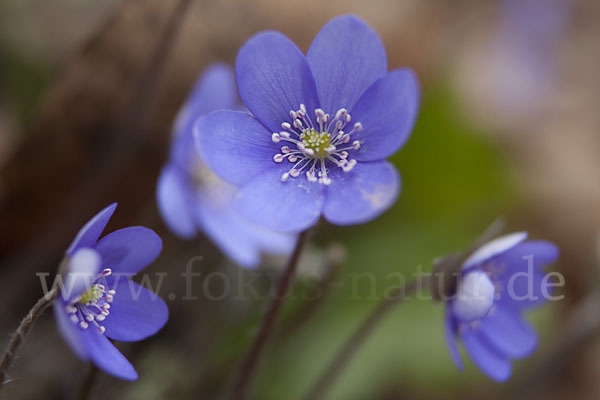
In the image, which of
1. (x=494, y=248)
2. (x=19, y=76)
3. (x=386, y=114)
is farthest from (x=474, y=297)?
(x=19, y=76)

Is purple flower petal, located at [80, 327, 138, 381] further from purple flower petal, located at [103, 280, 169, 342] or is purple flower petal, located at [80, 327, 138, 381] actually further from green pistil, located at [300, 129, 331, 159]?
green pistil, located at [300, 129, 331, 159]

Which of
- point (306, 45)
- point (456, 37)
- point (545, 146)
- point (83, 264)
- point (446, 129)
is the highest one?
point (456, 37)

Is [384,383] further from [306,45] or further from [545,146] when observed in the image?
[545,146]

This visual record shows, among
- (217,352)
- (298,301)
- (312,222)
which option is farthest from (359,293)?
(312,222)

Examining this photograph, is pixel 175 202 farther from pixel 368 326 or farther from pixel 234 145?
pixel 368 326

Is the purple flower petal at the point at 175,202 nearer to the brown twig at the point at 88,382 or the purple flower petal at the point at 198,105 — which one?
the purple flower petal at the point at 198,105

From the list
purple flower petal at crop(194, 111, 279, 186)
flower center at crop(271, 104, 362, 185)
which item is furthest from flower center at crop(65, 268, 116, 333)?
flower center at crop(271, 104, 362, 185)
